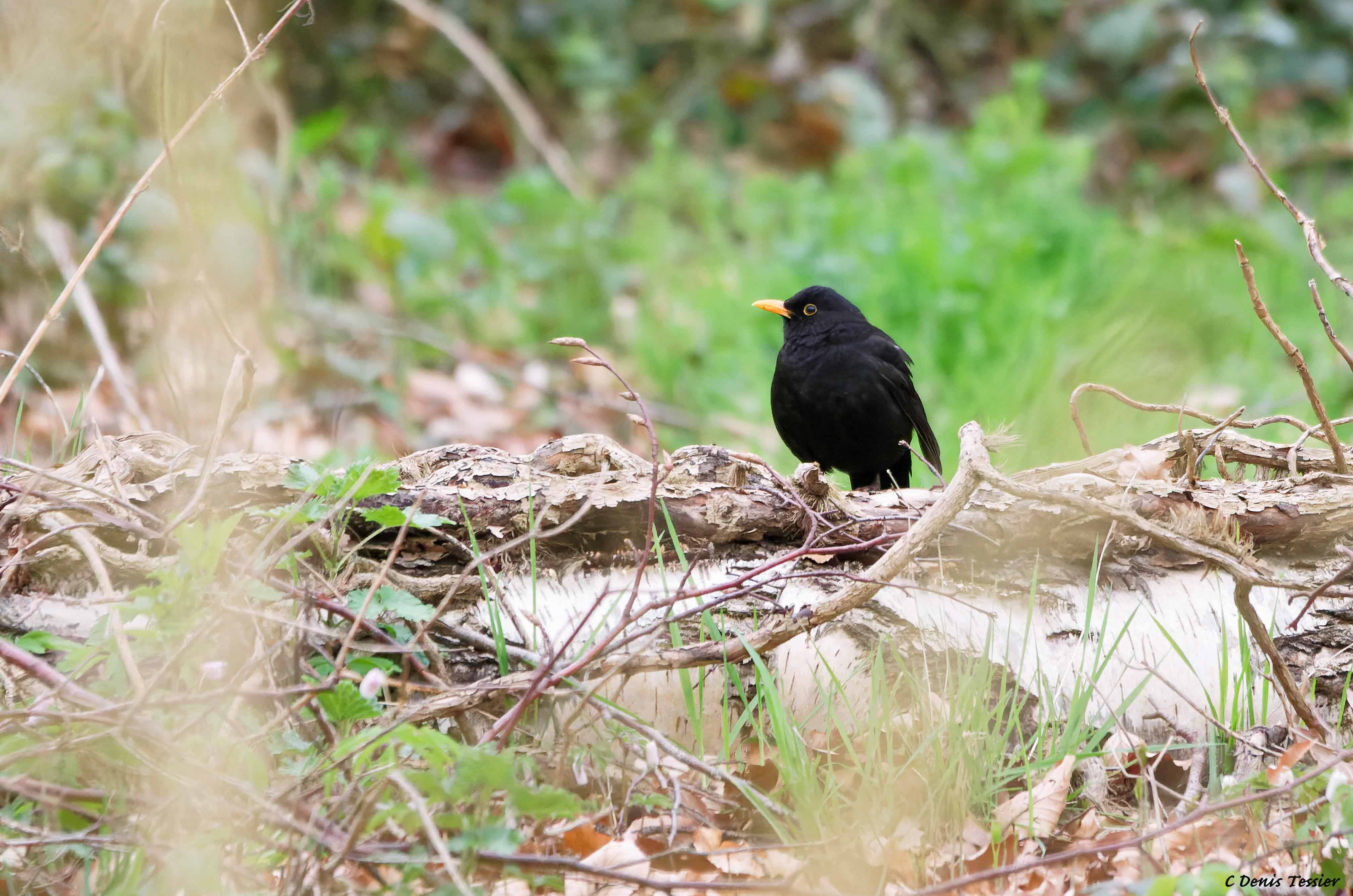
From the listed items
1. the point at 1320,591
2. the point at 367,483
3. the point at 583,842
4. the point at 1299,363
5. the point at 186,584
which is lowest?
the point at 583,842

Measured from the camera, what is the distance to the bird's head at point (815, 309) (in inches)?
145

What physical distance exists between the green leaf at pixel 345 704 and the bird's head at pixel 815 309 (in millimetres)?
2345

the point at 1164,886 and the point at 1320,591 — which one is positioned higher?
the point at 1320,591

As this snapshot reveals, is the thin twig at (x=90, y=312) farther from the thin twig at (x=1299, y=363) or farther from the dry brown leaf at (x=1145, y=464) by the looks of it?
the thin twig at (x=1299, y=363)

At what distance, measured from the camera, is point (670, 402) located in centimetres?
530

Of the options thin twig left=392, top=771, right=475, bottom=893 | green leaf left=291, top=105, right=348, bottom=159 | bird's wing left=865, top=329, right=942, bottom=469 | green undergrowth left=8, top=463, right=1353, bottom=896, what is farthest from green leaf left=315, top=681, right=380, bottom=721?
green leaf left=291, top=105, right=348, bottom=159

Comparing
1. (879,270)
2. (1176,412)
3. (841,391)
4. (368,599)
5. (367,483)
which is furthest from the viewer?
(879,270)

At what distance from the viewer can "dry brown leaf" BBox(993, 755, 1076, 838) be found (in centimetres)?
180

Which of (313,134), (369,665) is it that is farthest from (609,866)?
(313,134)

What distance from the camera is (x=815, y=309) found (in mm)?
3727

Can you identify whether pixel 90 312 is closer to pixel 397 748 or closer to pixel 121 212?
pixel 121 212

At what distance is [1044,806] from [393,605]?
1106 millimetres

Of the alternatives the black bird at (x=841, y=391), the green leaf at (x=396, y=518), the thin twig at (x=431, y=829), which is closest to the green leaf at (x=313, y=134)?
the black bird at (x=841, y=391)

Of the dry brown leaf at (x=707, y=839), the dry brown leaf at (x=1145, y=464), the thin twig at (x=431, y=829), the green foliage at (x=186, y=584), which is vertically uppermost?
the dry brown leaf at (x=1145, y=464)
